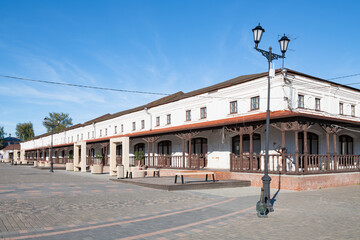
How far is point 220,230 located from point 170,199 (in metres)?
5.05

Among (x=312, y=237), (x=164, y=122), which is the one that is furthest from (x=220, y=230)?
(x=164, y=122)

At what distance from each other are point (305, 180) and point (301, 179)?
0.34 metres

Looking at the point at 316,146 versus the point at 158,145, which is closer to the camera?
the point at 316,146

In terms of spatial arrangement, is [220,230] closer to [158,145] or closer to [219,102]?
[219,102]

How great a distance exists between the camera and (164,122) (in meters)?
30.2

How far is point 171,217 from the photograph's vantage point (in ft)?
29.1

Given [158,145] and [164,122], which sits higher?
[164,122]

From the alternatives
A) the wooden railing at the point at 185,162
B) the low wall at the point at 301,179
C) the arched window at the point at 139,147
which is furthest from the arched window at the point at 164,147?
the low wall at the point at 301,179

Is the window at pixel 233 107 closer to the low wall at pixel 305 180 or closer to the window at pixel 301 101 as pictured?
the window at pixel 301 101

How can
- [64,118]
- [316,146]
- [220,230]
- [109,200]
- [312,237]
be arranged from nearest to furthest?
1. [312,237]
2. [220,230]
3. [109,200]
4. [316,146]
5. [64,118]

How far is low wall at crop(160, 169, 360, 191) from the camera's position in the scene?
51.8 feet

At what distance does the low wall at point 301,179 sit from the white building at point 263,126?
0.41 metres

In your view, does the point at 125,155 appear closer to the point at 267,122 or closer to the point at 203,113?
the point at 203,113

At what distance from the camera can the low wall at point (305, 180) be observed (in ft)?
51.7
